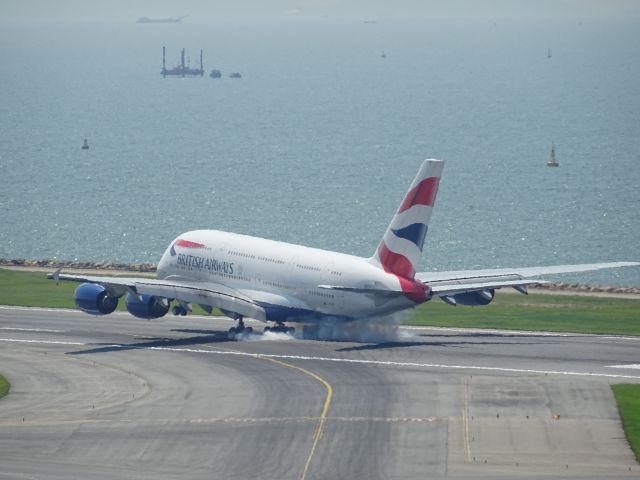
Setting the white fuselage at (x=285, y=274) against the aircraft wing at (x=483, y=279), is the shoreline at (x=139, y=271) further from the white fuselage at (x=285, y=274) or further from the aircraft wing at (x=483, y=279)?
the white fuselage at (x=285, y=274)

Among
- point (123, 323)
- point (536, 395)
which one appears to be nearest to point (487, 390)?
point (536, 395)

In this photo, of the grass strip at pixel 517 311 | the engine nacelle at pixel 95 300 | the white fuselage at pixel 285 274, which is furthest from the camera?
the grass strip at pixel 517 311

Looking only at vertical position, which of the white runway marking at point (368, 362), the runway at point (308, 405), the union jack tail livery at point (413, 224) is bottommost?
the runway at point (308, 405)

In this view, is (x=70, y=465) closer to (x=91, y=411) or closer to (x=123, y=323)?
(x=91, y=411)

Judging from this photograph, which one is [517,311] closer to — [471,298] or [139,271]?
[471,298]

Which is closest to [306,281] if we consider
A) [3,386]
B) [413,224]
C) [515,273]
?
[413,224]

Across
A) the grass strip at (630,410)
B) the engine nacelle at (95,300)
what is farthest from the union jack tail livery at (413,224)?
the engine nacelle at (95,300)

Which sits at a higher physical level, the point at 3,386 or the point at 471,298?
the point at 471,298
